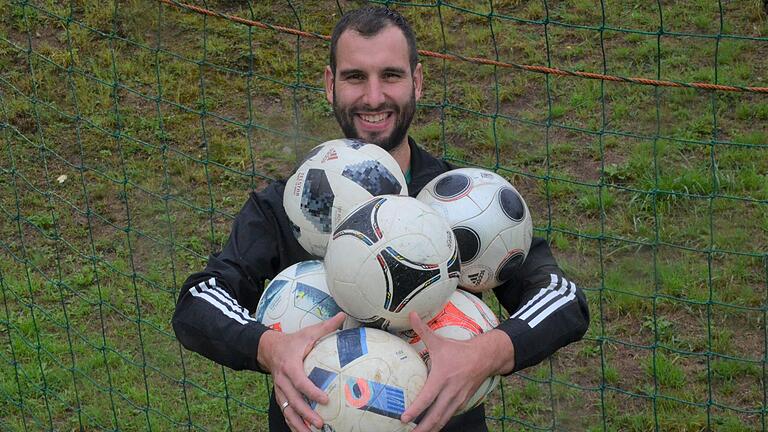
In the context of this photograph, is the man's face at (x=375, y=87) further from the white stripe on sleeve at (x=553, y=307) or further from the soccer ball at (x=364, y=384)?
the soccer ball at (x=364, y=384)

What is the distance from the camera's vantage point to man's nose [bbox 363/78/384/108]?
3297mm

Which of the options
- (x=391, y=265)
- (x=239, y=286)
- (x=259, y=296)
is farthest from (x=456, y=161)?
(x=391, y=265)

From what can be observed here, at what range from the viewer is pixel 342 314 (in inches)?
109

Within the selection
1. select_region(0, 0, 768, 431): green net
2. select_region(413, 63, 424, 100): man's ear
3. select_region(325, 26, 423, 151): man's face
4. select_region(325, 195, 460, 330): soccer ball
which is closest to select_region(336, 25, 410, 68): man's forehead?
select_region(325, 26, 423, 151): man's face

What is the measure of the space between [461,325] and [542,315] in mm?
250

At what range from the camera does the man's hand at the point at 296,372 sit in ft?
8.77

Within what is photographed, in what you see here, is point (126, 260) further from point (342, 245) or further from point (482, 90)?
point (342, 245)

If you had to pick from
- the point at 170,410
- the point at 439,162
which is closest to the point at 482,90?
the point at 170,410

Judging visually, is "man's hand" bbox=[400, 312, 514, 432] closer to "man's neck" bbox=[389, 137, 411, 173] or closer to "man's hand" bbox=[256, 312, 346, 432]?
"man's hand" bbox=[256, 312, 346, 432]

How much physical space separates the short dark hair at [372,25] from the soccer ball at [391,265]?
2.41 ft

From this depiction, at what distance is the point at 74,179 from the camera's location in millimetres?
7328

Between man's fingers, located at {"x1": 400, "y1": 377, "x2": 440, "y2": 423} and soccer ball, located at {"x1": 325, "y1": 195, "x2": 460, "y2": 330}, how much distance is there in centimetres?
19

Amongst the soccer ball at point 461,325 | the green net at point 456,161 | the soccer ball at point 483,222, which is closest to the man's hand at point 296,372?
the soccer ball at point 461,325

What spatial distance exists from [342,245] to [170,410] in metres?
2.98
